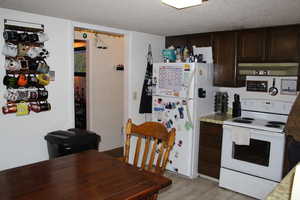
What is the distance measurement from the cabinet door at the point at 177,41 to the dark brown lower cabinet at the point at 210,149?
1.28 metres

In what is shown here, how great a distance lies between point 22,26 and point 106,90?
6.33 feet

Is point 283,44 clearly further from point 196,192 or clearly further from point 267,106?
point 196,192

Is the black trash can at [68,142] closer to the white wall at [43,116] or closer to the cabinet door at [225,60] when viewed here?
the white wall at [43,116]

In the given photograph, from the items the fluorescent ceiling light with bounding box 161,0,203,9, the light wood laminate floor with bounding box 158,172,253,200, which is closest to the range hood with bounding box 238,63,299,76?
the light wood laminate floor with bounding box 158,172,253,200

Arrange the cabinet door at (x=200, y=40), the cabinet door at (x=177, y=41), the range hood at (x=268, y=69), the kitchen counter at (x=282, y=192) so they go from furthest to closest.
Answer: the cabinet door at (x=177, y=41) → the cabinet door at (x=200, y=40) → the range hood at (x=268, y=69) → the kitchen counter at (x=282, y=192)

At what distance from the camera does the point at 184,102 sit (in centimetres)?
319

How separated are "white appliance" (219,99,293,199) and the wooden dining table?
5.70 ft

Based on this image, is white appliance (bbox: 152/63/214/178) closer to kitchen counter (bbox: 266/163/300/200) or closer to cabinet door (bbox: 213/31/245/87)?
cabinet door (bbox: 213/31/245/87)

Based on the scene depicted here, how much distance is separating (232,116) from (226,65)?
2.41 feet

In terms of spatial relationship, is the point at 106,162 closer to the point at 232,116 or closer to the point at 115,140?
the point at 232,116

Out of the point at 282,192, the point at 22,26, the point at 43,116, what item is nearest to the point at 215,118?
the point at 43,116

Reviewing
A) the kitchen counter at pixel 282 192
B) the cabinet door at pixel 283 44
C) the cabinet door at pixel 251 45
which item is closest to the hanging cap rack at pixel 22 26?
the cabinet door at pixel 251 45

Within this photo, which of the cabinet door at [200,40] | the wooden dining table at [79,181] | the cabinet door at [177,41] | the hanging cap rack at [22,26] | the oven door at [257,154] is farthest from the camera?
the cabinet door at [177,41]

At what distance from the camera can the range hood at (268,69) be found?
2760mm
